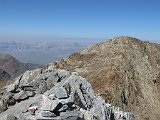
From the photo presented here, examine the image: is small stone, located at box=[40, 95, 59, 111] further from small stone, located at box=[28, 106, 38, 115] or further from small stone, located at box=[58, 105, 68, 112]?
small stone, located at box=[28, 106, 38, 115]

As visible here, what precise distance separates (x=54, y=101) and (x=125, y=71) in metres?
47.8

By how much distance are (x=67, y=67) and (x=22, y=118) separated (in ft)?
170

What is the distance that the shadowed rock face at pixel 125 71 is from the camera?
6662cm

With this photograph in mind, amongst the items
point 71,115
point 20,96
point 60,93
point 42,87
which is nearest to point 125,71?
point 42,87

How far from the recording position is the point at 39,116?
27656 millimetres

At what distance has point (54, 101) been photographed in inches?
1117

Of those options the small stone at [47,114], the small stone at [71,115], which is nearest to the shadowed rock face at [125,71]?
the small stone at [71,115]

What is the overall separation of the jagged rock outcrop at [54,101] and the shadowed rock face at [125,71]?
2167 centimetres

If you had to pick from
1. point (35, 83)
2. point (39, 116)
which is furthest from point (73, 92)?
point (39, 116)

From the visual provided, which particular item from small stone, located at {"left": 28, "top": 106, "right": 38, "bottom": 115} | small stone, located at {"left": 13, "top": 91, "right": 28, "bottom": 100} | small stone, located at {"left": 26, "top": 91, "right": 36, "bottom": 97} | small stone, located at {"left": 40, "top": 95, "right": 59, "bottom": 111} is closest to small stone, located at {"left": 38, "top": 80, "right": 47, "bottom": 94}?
small stone, located at {"left": 26, "top": 91, "right": 36, "bottom": 97}

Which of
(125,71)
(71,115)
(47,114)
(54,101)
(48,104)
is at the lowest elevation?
(125,71)

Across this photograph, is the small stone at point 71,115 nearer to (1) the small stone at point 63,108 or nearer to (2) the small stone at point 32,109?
(1) the small stone at point 63,108

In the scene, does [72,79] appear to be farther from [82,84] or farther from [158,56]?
[158,56]

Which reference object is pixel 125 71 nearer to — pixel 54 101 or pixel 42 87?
pixel 42 87
